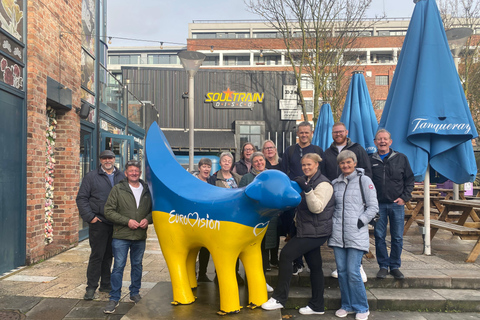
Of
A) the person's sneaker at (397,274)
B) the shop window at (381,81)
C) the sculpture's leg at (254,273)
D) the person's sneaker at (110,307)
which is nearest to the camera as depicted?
the sculpture's leg at (254,273)

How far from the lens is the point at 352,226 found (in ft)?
12.7

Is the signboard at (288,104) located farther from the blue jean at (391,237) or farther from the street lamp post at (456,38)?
the blue jean at (391,237)

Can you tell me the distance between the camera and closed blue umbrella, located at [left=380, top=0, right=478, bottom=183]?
5473 millimetres

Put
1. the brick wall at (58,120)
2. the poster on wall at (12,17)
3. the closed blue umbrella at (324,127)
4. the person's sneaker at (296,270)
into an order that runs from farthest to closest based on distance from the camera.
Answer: the closed blue umbrella at (324,127) < the brick wall at (58,120) < the poster on wall at (12,17) < the person's sneaker at (296,270)

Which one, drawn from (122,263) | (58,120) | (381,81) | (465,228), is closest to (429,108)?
(465,228)

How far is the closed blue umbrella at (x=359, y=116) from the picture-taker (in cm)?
760

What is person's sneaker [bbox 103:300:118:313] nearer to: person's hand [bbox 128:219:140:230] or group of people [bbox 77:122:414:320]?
group of people [bbox 77:122:414:320]

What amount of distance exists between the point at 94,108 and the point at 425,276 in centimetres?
728

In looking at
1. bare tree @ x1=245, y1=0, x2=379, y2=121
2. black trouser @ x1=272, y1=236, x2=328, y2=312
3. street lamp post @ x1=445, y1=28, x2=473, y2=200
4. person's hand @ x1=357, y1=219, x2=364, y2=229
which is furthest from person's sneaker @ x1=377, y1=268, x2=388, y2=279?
bare tree @ x1=245, y1=0, x2=379, y2=121

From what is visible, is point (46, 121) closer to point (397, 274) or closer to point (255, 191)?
point (255, 191)

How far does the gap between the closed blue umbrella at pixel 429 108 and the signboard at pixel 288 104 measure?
1910 centimetres

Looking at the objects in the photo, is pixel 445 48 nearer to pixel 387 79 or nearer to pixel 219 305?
pixel 219 305

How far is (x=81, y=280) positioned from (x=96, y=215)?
3.89 feet

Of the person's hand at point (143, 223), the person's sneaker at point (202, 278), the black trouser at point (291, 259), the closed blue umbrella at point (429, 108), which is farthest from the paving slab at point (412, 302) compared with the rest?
the person's hand at point (143, 223)
